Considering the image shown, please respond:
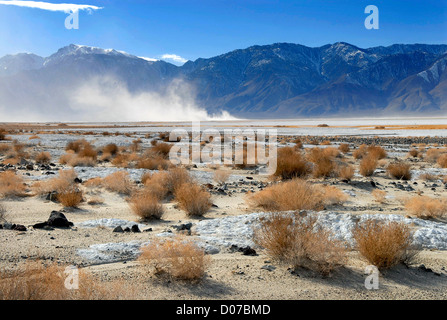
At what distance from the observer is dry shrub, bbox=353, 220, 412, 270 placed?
5.43 meters

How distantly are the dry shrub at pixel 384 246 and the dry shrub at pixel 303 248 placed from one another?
365 mm

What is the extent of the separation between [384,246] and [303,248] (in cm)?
115

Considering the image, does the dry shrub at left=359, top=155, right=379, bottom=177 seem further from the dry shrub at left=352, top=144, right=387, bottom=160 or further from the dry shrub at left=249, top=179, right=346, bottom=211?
the dry shrub at left=249, top=179, right=346, bottom=211

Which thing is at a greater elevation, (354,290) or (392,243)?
(392,243)

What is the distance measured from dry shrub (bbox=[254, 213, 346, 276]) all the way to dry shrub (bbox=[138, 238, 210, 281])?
1.13m

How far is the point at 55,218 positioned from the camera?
7.37 meters

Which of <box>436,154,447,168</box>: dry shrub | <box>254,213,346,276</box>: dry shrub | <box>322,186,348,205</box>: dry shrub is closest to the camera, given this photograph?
<box>254,213,346,276</box>: dry shrub

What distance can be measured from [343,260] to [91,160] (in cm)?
1594

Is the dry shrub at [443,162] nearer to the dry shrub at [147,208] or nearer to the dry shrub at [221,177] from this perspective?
the dry shrub at [221,177]

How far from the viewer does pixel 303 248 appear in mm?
5480

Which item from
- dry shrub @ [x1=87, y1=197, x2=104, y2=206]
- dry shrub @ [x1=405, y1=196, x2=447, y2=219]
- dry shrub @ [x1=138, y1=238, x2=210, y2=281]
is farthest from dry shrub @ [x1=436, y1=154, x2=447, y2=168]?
dry shrub @ [x1=138, y1=238, x2=210, y2=281]

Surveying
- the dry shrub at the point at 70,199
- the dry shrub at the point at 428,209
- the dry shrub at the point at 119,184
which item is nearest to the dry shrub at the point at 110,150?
the dry shrub at the point at 119,184
